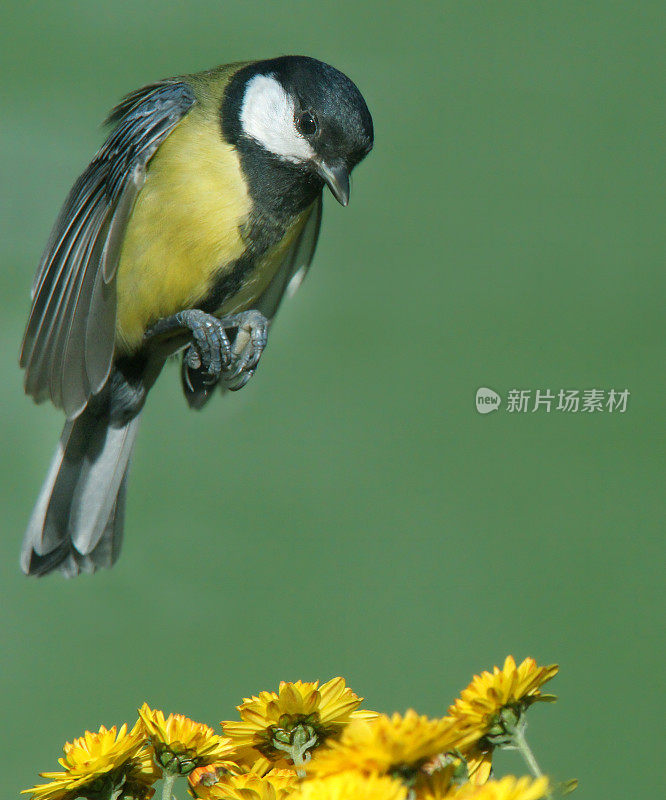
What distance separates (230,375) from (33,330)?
274 mm

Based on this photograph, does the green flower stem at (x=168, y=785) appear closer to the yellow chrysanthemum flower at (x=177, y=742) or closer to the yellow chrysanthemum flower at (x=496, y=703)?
the yellow chrysanthemum flower at (x=177, y=742)

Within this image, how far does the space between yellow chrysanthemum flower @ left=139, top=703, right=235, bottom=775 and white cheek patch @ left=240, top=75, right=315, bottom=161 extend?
76 cm

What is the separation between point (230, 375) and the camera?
102 centimetres

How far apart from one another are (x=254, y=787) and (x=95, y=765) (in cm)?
8

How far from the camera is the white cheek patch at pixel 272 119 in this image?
1.08 metres

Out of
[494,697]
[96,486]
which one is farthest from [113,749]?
[96,486]

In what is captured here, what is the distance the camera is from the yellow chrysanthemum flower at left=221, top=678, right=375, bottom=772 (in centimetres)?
44

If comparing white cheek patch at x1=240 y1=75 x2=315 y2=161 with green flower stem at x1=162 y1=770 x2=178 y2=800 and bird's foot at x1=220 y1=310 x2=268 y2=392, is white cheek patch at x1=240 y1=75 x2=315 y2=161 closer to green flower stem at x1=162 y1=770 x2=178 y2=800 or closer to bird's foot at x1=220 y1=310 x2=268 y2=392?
bird's foot at x1=220 y1=310 x2=268 y2=392

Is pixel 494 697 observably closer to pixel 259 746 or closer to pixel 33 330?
pixel 259 746

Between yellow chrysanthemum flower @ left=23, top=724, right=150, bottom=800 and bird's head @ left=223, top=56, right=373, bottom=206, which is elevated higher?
bird's head @ left=223, top=56, right=373, bottom=206

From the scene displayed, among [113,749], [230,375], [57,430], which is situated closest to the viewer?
[113,749]

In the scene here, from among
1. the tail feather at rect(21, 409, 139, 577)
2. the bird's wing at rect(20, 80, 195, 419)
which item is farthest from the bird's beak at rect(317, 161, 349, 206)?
the tail feather at rect(21, 409, 139, 577)

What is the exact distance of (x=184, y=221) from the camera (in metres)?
1.10

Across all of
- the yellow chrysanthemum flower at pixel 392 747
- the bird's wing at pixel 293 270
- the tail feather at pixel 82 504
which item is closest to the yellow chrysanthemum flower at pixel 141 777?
the yellow chrysanthemum flower at pixel 392 747
